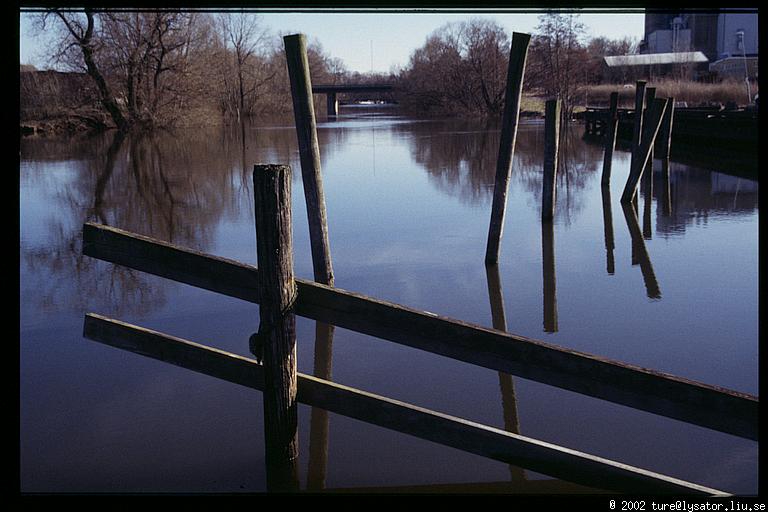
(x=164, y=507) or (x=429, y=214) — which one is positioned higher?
(x=429, y=214)

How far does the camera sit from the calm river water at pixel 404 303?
4906 millimetres

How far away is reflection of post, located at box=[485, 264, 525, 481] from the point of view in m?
5.30

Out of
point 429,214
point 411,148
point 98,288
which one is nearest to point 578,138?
point 411,148

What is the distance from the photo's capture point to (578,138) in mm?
36375

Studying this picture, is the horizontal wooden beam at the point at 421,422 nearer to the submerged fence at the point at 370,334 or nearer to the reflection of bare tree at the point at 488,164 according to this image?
the submerged fence at the point at 370,334

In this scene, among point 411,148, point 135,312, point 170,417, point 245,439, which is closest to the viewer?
point 245,439

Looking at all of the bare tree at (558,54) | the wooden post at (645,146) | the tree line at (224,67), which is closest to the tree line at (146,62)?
the tree line at (224,67)

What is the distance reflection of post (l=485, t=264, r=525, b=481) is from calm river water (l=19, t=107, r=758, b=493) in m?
0.06

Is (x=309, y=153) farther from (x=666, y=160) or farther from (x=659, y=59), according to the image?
(x=659, y=59)

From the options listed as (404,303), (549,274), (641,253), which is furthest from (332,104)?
(404,303)

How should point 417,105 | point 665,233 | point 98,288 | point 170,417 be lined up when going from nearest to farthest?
point 170,417 < point 98,288 < point 665,233 < point 417,105
